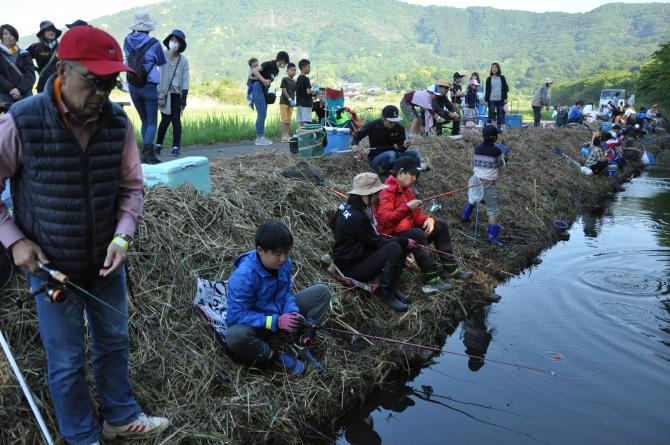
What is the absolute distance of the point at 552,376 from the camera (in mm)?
4500

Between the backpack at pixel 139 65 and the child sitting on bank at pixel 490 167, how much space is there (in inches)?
167

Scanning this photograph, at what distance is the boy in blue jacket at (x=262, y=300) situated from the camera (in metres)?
3.60

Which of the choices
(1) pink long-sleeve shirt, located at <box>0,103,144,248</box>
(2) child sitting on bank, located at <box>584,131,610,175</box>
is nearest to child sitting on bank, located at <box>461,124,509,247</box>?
(1) pink long-sleeve shirt, located at <box>0,103,144,248</box>

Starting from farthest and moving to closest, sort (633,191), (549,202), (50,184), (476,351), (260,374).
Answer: (633,191) → (549,202) → (476,351) → (260,374) → (50,184)

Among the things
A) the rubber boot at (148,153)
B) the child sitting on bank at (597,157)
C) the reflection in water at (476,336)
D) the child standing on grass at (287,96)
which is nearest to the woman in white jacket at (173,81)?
the rubber boot at (148,153)

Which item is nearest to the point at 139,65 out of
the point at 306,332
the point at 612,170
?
the point at 306,332

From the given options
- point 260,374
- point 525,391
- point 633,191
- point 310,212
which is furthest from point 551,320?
point 633,191

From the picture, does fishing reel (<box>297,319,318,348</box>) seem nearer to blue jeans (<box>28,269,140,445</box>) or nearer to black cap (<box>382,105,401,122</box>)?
blue jeans (<box>28,269,140,445</box>)

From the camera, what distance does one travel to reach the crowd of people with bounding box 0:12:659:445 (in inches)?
92.5

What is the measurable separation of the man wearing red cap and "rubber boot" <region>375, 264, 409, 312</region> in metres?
2.70

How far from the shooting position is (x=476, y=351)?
16.4 ft

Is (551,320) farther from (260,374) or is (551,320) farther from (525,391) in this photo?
(260,374)

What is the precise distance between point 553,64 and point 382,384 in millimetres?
179459

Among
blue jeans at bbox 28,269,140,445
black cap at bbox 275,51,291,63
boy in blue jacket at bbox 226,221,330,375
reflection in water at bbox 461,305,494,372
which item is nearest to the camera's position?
blue jeans at bbox 28,269,140,445
